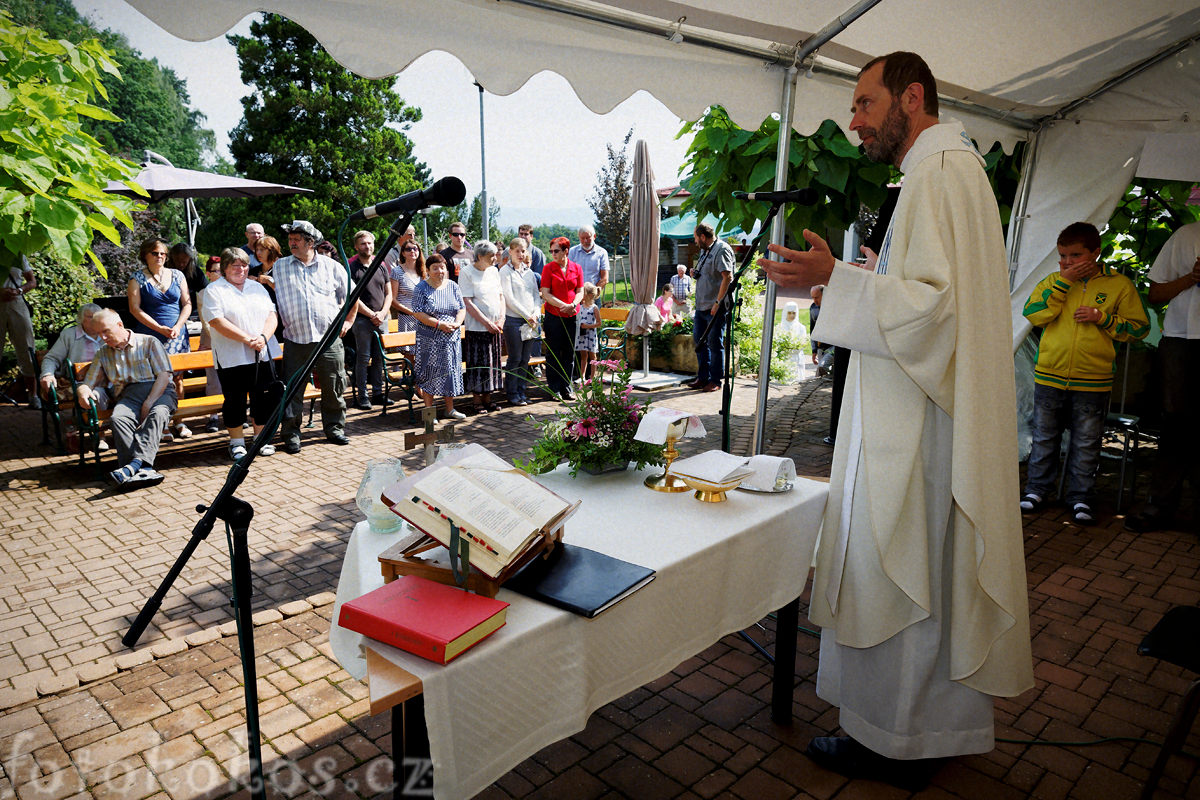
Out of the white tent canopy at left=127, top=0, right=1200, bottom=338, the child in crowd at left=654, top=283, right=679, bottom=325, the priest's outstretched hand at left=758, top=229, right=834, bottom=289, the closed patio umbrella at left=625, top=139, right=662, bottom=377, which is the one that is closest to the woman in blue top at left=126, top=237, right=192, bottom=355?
the white tent canopy at left=127, top=0, right=1200, bottom=338

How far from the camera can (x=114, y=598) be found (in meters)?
3.96

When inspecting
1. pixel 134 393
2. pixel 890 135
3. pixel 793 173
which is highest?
pixel 793 173

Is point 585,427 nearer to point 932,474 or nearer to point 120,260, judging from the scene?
point 932,474

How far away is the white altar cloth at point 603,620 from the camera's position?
152 centimetres

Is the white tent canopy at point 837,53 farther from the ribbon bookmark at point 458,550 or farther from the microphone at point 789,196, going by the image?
the ribbon bookmark at point 458,550

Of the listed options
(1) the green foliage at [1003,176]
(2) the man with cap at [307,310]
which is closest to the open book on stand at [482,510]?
(2) the man with cap at [307,310]

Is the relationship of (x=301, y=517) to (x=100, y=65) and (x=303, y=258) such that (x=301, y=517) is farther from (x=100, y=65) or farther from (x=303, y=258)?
(x=100, y=65)

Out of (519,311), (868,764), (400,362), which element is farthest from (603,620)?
(400,362)

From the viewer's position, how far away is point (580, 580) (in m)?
1.81

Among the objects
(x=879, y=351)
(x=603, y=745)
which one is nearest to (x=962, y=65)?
(x=879, y=351)

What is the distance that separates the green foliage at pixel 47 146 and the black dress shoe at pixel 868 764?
4.67 meters

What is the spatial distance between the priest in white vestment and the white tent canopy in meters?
1.45

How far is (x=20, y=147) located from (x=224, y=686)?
3348 millimetres

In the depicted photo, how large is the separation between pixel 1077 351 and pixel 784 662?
3.67 meters
